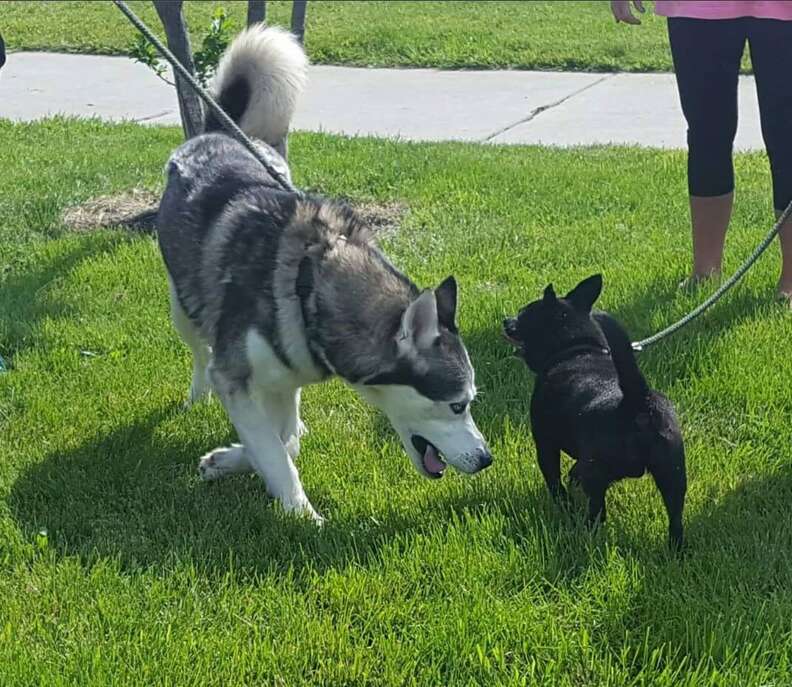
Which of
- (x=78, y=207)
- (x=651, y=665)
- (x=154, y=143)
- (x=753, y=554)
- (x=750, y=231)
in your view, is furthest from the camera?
(x=154, y=143)

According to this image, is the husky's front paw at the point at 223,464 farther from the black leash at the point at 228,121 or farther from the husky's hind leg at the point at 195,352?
the black leash at the point at 228,121

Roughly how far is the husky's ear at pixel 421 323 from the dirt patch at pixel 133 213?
10.8 ft

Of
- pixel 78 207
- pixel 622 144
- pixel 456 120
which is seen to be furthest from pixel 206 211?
pixel 456 120

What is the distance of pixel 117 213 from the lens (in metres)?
6.77

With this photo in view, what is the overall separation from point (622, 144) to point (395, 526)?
632cm

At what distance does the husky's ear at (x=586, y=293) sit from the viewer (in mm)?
3314

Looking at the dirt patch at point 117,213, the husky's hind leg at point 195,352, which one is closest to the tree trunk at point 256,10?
the dirt patch at point 117,213

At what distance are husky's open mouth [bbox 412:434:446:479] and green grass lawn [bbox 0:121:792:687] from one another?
133 mm

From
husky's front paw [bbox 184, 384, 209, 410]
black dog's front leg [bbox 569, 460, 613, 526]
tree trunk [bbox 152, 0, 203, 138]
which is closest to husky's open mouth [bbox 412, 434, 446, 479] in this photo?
black dog's front leg [bbox 569, 460, 613, 526]

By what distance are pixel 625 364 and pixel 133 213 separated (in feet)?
15.4

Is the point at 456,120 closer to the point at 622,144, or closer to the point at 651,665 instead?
the point at 622,144

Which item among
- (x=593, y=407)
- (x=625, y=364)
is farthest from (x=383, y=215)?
(x=625, y=364)

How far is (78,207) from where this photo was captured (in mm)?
6828

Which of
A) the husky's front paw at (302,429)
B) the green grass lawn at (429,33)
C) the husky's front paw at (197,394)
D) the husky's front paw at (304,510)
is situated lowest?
the green grass lawn at (429,33)
